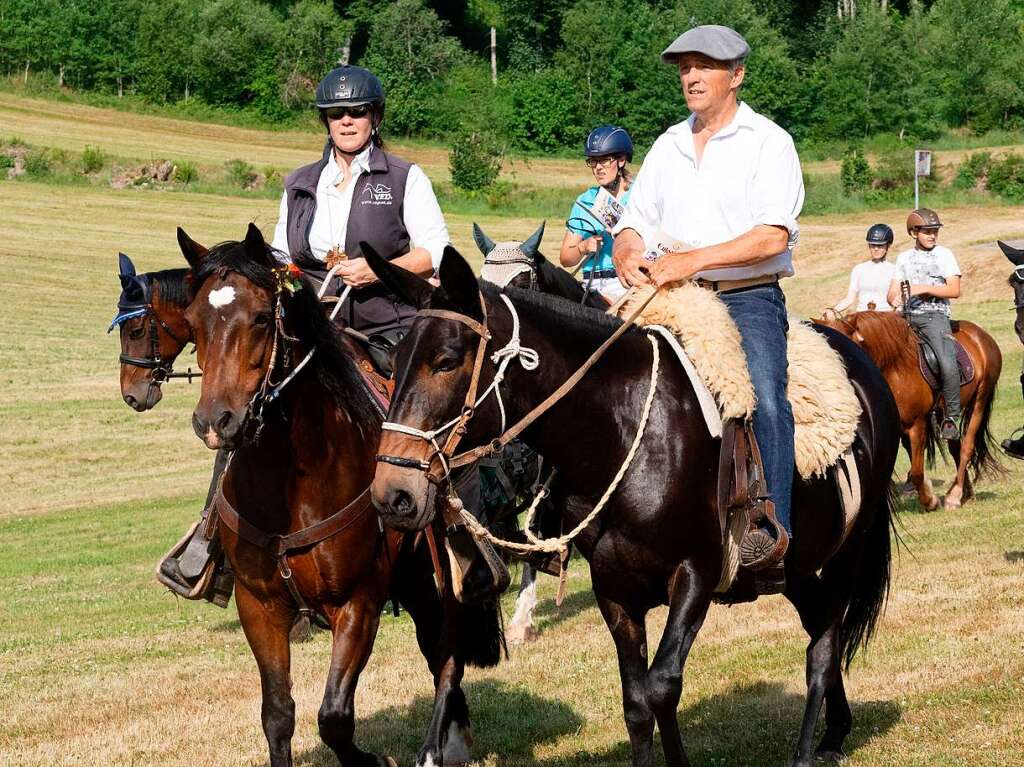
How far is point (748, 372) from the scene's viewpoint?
604 centimetres

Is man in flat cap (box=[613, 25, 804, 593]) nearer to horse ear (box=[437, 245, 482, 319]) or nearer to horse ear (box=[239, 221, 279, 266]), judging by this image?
horse ear (box=[437, 245, 482, 319])

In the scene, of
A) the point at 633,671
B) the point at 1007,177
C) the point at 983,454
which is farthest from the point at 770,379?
the point at 1007,177

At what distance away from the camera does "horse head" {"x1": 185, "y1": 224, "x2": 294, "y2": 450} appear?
5.68 meters

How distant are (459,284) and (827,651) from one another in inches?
129

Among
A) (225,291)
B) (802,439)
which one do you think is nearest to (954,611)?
(802,439)

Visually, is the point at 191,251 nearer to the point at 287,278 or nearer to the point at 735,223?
the point at 287,278

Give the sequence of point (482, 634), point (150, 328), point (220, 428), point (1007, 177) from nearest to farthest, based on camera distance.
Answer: point (220, 428)
point (482, 634)
point (150, 328)
point (1007, 177)

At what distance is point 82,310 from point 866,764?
118 ft

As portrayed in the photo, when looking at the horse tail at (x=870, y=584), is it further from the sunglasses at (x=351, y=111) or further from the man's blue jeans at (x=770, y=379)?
the sunglasses at (x=351, y=111)

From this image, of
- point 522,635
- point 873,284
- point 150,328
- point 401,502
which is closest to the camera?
point 401,502

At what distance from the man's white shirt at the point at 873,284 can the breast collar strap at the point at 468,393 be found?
12.3 m

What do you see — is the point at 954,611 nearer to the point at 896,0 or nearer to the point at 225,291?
the point at 225,291

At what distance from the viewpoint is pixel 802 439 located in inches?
251

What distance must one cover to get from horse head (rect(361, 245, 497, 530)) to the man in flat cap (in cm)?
119
